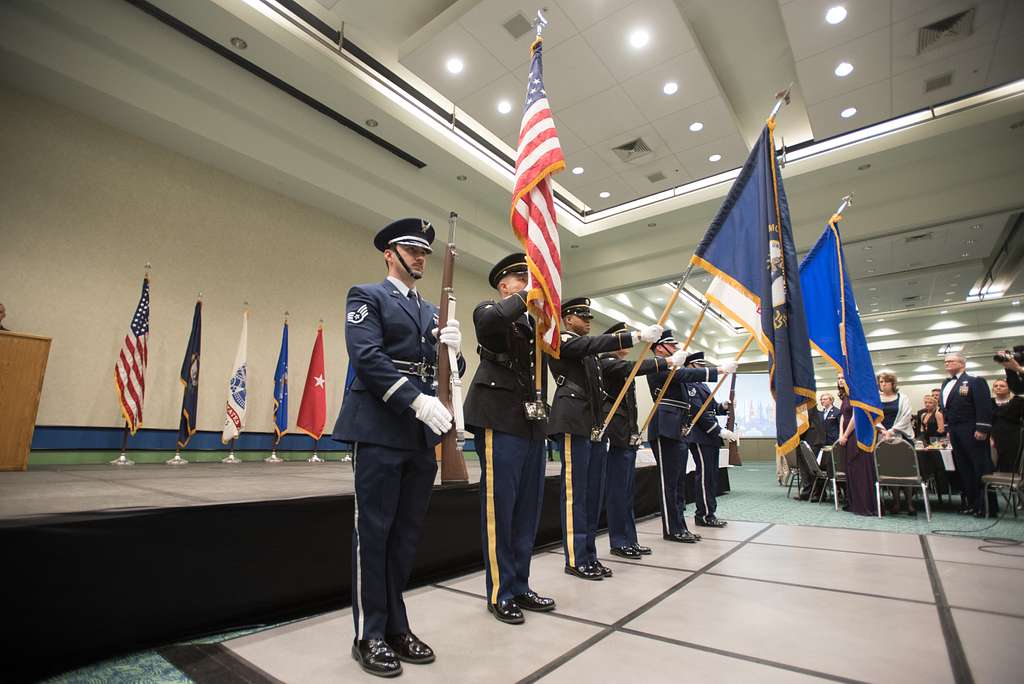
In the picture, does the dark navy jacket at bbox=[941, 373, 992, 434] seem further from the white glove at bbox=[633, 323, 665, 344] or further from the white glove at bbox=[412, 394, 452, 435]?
the white glove at bbox=[412, 394, 452, 435]

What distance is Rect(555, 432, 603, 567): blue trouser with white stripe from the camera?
104 inches

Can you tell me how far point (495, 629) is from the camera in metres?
1.93

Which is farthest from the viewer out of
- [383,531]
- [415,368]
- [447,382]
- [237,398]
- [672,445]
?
[237,398]

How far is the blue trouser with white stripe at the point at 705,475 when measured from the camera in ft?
14.2

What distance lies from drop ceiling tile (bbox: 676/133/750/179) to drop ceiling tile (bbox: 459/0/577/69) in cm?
296

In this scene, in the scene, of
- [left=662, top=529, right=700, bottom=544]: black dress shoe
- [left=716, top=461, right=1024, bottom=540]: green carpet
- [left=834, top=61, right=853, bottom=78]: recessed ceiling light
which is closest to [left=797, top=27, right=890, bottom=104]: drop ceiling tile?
[left=834, top=61, right=853, bottom=78]: recessed ceiling light

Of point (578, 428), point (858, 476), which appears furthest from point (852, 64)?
point (578, 428)

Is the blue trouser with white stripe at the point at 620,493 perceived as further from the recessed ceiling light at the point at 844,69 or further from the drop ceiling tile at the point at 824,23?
the recessed ceiling light at the point at 844,69

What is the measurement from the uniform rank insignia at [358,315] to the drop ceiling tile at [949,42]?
6.48 metres

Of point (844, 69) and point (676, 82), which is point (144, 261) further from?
point (844, 69)

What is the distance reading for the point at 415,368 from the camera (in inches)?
71.7

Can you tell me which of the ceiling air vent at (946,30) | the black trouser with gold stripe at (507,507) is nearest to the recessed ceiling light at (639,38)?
the ceiling air vent at (946,30)

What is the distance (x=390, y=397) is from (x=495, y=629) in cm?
103

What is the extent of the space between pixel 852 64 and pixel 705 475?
5.00 metres
